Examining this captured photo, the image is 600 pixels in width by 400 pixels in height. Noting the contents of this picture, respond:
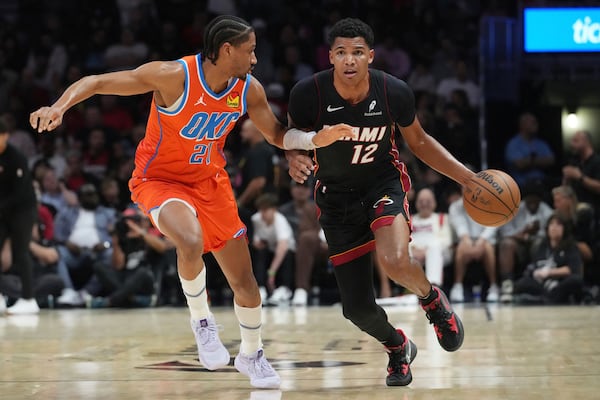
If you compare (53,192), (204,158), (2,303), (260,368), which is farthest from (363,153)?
(53,192)

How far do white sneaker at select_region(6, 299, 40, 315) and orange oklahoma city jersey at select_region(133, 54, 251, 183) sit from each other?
475cm

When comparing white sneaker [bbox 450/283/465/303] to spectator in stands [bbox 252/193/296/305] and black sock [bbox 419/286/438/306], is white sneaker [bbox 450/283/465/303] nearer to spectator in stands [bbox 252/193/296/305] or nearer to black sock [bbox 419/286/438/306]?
spectator in stands [bbox 252/193/296/305]

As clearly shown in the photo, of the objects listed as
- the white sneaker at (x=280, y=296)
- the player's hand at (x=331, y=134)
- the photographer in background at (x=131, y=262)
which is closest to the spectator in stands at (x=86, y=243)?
the photographer in background at (x=131, y=262)

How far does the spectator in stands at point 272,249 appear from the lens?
10.5 meters

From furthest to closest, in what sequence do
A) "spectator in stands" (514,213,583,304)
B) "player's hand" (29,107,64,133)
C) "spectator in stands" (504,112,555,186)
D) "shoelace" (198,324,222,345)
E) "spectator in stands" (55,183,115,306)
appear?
"spectator in stands" (504,112,555,186) < "spectator in stands" (55,183,115,306) < "spectator in stands" (514,213,583,304) < "shoelace" (198,324,222,345) < "player's hand" (29,107,64,133)

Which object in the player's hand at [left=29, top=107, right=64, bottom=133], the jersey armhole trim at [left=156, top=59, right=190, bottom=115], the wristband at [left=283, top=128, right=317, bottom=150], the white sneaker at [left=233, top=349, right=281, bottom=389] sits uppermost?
the jersey armhole trim at [left=156, top=59, right=190, bottom=115]

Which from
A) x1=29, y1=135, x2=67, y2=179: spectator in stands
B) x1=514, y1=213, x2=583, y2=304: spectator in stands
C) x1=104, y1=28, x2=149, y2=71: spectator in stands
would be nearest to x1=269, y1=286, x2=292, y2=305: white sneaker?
x1=514, y1=213, x2=583, y2=304: spectator in stands

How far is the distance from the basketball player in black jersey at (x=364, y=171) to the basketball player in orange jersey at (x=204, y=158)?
22 cm

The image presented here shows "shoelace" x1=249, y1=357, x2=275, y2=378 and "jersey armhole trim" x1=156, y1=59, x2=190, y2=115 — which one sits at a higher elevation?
"jersey armhole trim" x1=156, y1=59, x2=190, y2=115

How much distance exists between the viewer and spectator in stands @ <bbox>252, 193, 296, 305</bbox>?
10516 millimetres

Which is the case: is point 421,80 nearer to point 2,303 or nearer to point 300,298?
point 300,298

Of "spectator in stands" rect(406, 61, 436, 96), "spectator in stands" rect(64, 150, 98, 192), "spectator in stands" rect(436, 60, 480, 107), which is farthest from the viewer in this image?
"spectator in stands" rect(406, 61, 436, 96)

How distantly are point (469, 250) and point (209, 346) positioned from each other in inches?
242

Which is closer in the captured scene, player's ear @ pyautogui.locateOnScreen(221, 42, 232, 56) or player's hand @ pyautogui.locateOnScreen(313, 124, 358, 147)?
player's hand @ pyautogui.locateOnScreen(313, 124, 358, 147)
